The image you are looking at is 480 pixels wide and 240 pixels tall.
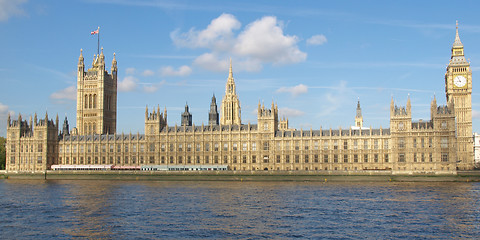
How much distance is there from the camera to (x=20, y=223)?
64.3 m

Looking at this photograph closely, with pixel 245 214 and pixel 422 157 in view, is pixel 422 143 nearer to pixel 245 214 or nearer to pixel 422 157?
pixel 422 157

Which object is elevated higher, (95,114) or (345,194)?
(95,114)

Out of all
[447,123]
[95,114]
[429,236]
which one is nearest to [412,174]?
[447,123]

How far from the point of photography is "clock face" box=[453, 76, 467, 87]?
15786 centimetres

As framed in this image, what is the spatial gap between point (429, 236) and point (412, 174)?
248ft

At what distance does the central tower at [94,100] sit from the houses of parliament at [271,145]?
2248 centimetres

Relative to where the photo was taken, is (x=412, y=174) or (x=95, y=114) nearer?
(x=412, y=174)

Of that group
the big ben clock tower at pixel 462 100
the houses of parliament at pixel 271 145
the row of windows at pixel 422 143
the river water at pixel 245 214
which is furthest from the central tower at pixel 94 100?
the big ben clock tower at pixel 462 100

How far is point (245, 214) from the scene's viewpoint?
7025 cm

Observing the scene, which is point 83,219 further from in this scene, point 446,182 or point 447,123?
point 447,123

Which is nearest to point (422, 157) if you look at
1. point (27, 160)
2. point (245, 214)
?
point (245, 214)

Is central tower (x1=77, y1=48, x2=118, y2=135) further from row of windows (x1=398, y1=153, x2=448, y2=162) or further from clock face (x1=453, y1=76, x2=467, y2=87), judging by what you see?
clock face (x1=453, y1=76, x2=467, y2=87)

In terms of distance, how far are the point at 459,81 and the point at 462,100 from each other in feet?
19.1

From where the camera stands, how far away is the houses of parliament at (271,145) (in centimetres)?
13425
